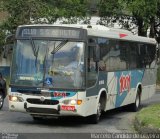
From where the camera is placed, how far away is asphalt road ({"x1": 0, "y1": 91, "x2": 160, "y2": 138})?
47.7 feet

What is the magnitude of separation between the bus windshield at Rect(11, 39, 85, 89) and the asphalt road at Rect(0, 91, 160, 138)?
1.17 meters

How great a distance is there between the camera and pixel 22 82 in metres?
15.5

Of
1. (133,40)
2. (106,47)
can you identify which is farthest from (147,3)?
(106,47)

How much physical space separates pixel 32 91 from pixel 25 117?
275cm

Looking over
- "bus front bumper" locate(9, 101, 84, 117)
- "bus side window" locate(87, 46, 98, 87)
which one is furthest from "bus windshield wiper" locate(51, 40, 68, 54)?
"bus front bumper" locate(9, 101, 84, 117)

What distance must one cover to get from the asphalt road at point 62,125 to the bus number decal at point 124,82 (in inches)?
38.8

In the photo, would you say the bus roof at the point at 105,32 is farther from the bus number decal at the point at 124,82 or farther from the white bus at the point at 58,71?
the bus number decal at the point at 124,82

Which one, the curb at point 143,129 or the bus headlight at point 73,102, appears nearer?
the curb at point 143,129

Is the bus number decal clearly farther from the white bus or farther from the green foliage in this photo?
the green foliage

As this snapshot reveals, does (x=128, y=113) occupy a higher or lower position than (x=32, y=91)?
lower

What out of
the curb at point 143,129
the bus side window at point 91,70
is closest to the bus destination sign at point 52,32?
the bus side window at point 91,70

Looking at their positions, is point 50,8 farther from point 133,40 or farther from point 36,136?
point 36,136

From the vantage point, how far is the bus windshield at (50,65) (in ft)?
49.9

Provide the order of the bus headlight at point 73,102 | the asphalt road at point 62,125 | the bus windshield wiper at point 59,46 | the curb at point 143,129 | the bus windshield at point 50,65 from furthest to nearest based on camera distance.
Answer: the bus windshield wiper at point 59,46 → the bus windshield at point 50,65 → the bus headlight at point 73,102 → the asphalt road at point 62,125 → the curb at point 143,129
